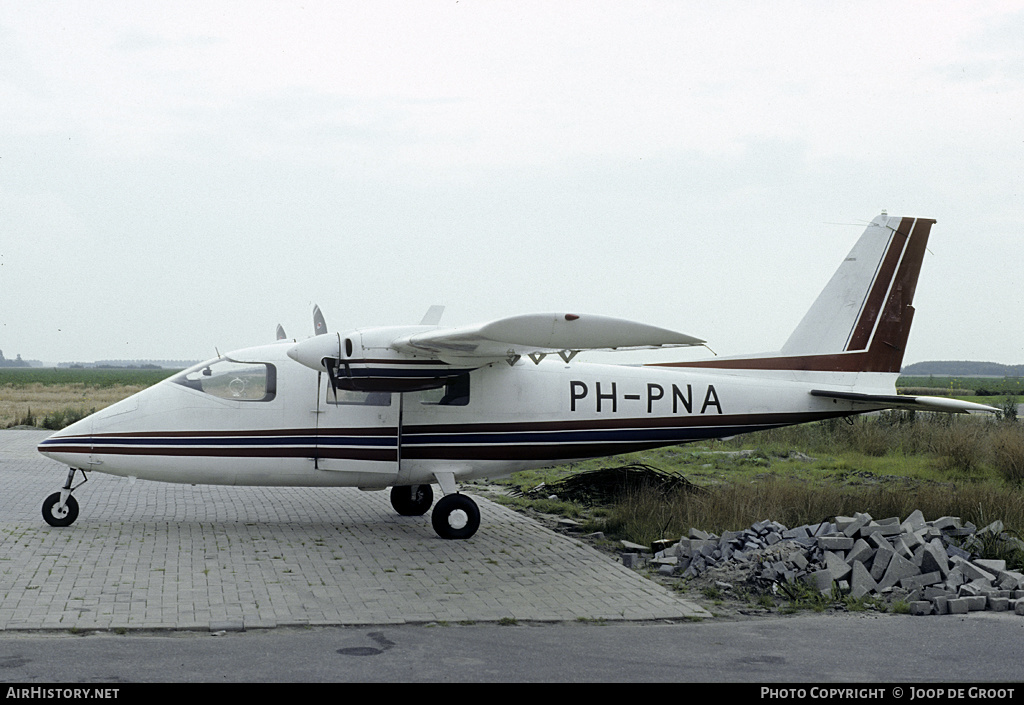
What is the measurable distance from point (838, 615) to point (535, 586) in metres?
2.76

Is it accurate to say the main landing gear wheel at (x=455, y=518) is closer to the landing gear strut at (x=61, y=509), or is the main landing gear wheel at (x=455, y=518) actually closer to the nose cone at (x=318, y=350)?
the nose cone at (x=318, y=350)

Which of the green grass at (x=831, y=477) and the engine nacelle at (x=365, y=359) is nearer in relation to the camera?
the engine nacelle at (x=365, y=359)

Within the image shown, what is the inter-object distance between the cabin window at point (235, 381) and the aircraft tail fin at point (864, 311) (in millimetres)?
5843

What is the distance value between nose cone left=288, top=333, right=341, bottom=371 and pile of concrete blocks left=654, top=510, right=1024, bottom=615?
13.9 ft

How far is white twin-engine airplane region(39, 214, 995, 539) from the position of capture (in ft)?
39.2

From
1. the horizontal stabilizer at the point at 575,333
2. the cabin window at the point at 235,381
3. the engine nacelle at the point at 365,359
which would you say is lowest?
the cabin window at the point at 235,381

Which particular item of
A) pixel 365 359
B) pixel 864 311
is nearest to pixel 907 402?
pixel 864 311

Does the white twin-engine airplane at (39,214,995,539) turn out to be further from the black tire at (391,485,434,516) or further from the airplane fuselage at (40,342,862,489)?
the black tire at (391,485,434,516)

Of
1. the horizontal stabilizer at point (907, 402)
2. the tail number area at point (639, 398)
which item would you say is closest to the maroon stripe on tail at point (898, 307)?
the horizontal stabilizer at point (907, 402)

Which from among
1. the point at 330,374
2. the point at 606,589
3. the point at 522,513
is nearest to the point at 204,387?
the point at 330,374

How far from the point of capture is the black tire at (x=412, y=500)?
45.4 ft

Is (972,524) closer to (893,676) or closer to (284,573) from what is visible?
(893,676)

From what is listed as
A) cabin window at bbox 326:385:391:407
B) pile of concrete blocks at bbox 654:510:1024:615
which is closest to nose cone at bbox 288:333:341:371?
cabin window at bbox 326:385:391:407

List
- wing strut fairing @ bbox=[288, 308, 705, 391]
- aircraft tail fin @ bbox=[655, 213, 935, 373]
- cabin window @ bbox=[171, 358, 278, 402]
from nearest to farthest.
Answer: wing strut fairing @ bbox=[288, 308, 705, 391]
cabin window @ bbox=[171, 358, 278, 402]
aircraft tail fin @ bbox=[655, 213, 935, 373]
